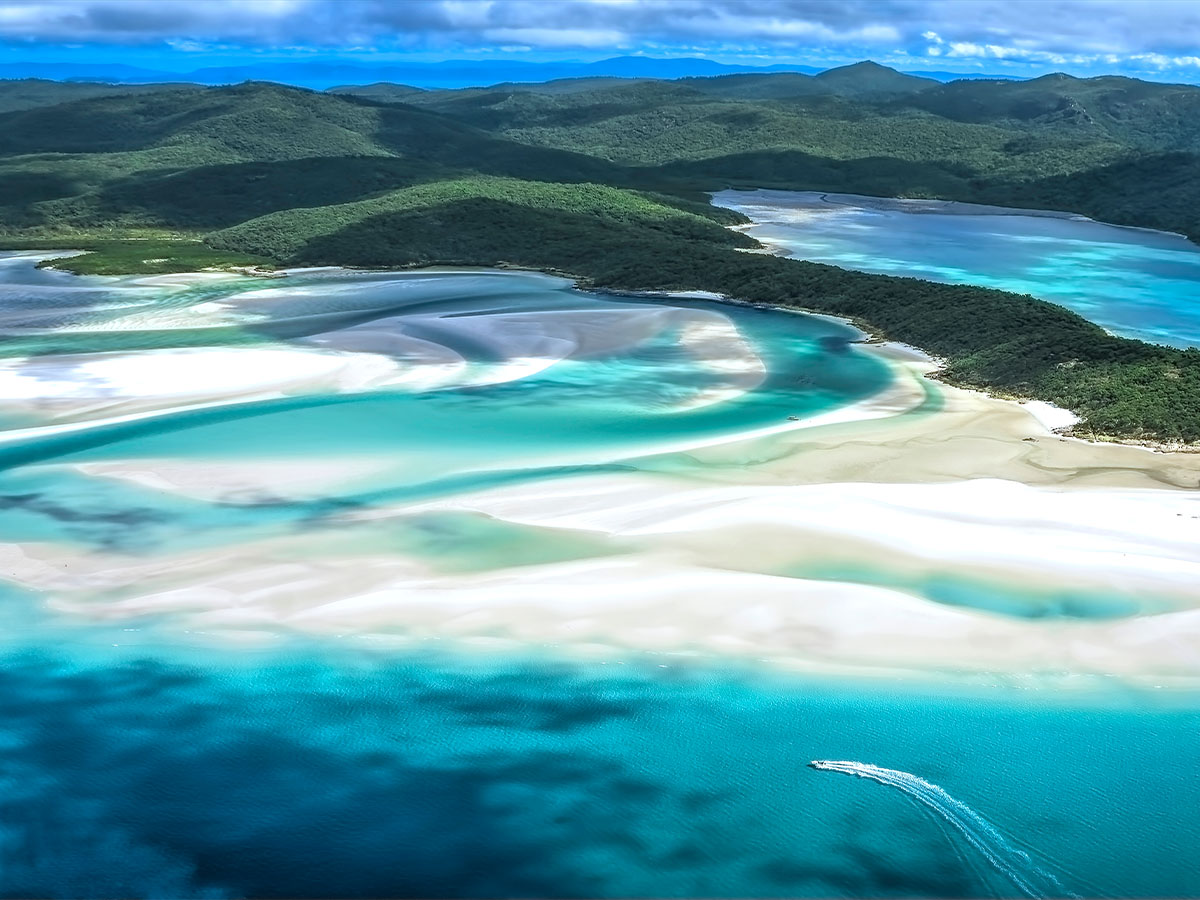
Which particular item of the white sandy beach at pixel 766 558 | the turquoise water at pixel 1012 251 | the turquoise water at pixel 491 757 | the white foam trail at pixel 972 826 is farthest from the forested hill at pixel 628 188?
the white foam trail at pixel 972 826

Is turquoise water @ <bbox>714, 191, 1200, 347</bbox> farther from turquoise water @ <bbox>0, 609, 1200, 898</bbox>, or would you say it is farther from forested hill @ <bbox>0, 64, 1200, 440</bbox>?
turquoise water @ <bbox>0, 609, 1200, 898</bbox>

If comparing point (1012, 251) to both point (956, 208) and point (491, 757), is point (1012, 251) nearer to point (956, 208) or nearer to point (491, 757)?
point (956, 208)

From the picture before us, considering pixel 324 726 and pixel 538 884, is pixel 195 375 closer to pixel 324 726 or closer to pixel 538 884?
pixel 324 726

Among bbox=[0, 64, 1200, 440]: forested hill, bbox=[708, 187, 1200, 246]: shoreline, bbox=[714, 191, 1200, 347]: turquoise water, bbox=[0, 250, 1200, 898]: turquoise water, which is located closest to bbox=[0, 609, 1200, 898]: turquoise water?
bbox=[0, 250, 1200, 898]: turquoise water

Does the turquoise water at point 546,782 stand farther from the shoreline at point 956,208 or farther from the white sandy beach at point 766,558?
the shoreline at point 956,208

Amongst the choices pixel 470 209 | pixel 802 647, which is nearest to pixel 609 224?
pixel 470 209

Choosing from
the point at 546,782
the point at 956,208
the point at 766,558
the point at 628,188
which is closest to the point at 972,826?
the point at 546,782
